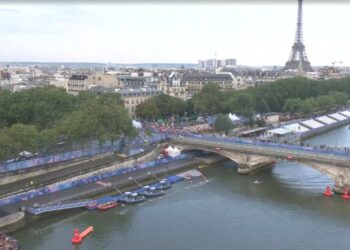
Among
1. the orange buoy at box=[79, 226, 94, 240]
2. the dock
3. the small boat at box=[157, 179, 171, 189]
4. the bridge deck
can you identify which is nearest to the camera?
the orange buoy at box=[79, 226, 94, 240]

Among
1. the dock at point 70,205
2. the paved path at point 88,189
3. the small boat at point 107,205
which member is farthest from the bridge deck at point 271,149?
the small boat at point 107,205

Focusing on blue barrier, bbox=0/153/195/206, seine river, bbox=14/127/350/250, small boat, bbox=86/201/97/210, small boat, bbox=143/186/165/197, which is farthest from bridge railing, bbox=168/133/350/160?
small boat, bbox=86/201/97/210

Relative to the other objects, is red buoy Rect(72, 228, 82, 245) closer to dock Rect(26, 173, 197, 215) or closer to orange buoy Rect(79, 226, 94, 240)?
orange buoy Rect(79, 226, 94, 240)

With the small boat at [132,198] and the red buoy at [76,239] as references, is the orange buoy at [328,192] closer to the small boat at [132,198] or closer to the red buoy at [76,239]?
the small boat at [132,198]

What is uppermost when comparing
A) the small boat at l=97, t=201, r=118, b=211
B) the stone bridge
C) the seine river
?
the stone bridge

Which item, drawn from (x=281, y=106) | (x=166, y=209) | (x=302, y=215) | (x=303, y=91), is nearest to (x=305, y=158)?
(x=302, y=215)
